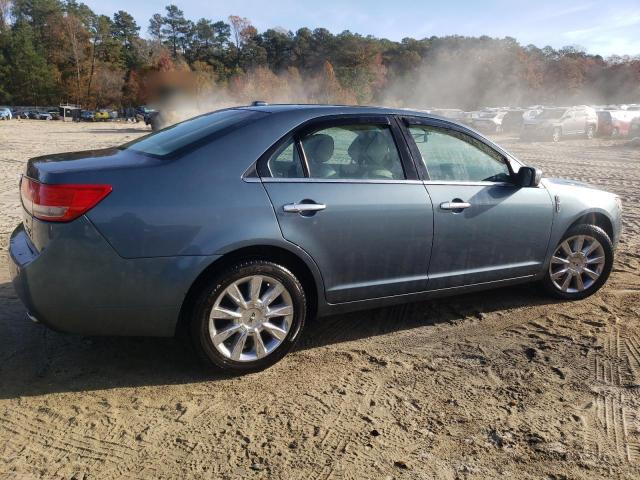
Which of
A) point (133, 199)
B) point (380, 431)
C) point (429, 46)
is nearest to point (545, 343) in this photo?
point (380, 431)

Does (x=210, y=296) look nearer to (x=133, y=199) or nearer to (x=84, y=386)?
(x=133, y=199)

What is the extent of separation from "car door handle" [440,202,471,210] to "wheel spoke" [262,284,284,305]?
1.31 m

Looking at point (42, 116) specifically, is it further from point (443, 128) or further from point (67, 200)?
point (67, 200)

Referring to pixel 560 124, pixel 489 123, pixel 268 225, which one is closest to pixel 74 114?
pixel 489 123

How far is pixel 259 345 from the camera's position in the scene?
→ 10.9 ft

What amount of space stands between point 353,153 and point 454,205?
800 mm

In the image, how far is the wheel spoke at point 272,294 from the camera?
3.27 metres

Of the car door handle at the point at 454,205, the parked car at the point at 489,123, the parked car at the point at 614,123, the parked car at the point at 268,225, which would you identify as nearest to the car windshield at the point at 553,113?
the parked car at the point at 614,123

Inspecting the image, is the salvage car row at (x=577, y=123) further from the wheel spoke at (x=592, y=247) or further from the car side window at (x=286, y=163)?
the car side window at (x=286, y=163)

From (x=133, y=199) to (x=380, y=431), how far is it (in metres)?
1.76

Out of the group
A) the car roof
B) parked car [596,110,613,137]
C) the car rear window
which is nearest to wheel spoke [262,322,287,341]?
the car rear window

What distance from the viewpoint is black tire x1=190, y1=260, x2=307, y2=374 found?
3.09 meters

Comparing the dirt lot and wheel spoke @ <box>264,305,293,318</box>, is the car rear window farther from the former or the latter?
the dirt lot

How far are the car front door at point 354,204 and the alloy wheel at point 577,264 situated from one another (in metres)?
1.47
